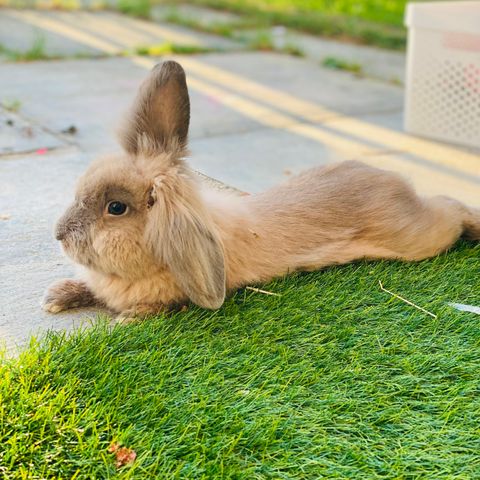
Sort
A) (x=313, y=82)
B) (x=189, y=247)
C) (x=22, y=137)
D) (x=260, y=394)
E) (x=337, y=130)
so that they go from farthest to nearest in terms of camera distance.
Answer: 1. (x=313, y=82)
2. (x=337, y=130)
3. (x=22, y=137)
4. (x=189, y=247)
5. (x=260, y=394)

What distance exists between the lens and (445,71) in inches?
158

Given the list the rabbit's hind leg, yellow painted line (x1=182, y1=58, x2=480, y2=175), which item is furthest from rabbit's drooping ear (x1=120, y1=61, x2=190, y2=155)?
yellow painted line (x1=182, y1=58, x2=480, y2=175)

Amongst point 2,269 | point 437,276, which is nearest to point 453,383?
point 437,276

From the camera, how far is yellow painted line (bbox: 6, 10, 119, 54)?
6.00 metres

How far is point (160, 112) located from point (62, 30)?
487cm

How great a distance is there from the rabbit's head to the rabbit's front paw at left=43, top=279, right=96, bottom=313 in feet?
0.49

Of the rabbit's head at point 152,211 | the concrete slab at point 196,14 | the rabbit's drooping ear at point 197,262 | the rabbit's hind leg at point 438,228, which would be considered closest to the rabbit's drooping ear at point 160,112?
the rabbit's head at point 152,211

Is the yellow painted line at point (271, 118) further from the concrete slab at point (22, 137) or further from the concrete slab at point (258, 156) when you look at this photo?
the concrete slab at point (22, 137)

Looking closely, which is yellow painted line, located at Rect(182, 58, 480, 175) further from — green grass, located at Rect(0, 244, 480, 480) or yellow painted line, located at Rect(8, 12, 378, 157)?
green grass, located at Rect(0, 244, 480, 480)

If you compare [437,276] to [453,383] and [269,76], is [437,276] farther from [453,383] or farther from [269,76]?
[269,76]

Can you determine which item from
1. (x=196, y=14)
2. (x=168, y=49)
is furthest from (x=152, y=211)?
(x=196, y=14)

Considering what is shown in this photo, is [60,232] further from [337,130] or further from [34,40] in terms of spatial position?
[34,40]

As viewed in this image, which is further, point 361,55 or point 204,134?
point 361,55

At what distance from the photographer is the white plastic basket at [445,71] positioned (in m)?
3.88
